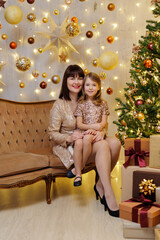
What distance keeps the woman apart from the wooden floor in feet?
0.52

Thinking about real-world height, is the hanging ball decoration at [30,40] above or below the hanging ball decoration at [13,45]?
above

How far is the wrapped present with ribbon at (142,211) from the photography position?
1.71 m

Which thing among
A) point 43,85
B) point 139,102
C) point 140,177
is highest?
point 43,85

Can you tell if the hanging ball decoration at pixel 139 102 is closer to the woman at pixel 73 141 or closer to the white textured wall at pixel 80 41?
the woman at pixel 73 141

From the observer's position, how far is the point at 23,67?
3.50 meters

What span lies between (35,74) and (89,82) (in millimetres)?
1348

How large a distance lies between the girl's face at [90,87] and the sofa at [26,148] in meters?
0.71

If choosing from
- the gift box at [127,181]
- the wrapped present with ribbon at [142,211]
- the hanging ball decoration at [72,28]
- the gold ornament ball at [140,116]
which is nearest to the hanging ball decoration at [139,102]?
the gold ornament ball at [140,116]

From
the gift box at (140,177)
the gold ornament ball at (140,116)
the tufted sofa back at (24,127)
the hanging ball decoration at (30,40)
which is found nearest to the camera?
the gift box at (140,177)

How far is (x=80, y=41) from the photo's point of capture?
4051 mm

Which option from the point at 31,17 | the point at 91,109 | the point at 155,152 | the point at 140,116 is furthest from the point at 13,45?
the point at 155,152

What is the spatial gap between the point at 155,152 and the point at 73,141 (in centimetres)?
76

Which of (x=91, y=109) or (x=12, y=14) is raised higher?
(x=12, y=14)

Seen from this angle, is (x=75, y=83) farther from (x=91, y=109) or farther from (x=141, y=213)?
(x=141, y=213)
